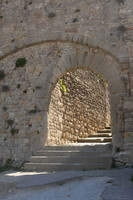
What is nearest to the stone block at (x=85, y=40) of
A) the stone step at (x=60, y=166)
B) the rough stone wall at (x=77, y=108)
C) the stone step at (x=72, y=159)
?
the rough stone wall at (x=77, y=108)

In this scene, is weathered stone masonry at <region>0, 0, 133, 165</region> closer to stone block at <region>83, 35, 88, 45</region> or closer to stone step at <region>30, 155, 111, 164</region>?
stone block at <region>83, 35, 88, 45</region>

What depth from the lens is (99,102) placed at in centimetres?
1136

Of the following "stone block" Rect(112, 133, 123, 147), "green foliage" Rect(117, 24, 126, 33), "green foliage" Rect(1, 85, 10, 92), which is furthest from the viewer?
"green foliage" Rect(1, 85, 10, 92)

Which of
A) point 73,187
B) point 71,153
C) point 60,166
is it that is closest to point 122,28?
point 71,153

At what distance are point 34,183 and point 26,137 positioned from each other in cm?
258

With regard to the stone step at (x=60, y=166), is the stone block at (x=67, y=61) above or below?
above

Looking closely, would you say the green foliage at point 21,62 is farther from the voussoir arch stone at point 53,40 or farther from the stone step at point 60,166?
the stone step at point 60,166

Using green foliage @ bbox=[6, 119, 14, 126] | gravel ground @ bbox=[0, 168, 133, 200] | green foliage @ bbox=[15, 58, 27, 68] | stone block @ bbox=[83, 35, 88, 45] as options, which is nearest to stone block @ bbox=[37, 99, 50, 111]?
green foliage @ bbox=[6, 119, 14, 126]

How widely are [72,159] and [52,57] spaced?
125 inches

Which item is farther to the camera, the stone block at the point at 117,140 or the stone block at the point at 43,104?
the stone block at the point at 43,104

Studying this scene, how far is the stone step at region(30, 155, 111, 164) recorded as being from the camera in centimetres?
578

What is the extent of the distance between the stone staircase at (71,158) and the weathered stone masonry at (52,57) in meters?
0.38

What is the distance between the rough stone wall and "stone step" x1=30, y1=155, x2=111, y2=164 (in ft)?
2.48

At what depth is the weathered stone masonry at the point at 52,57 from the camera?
21.6 ft
